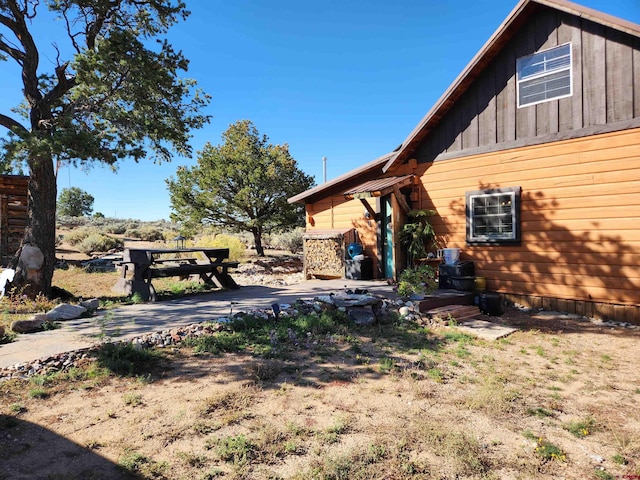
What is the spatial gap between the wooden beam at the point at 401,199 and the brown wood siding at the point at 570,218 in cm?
136

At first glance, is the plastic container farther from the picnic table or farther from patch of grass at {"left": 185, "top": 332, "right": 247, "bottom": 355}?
patch of grass at {"left": 185, "top": 332, "right": 247, "bottom": 355}

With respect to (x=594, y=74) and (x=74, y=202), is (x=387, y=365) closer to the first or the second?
(x=594, y=74)

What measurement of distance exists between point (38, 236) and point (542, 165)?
1074 cm

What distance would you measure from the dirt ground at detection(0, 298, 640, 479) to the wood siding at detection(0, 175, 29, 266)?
1387 cm

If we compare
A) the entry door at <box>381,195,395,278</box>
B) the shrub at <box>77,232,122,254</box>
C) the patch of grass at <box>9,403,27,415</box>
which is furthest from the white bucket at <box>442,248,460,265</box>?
the shrub at <box>77,232,122,254</box>

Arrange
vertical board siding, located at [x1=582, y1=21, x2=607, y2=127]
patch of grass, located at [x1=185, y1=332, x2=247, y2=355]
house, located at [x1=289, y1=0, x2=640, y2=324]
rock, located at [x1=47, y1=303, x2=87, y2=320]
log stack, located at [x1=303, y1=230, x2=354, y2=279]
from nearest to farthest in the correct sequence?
patch of grass, located at [x1=185, y1=332, x2=247, y2=355], rock, located at [x1=47, y1=303, x2=87, y2=320], house, located at [x1=289, y1=0, x2=640, y2=324], vertical board siding, located at [x1=582, y1=21, x2=607, y2=127], log stack, located at [x1=303, y1=230, x2=354, y2=279]

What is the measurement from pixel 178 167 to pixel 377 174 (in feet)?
44.5

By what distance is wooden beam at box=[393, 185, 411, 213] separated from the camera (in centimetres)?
900

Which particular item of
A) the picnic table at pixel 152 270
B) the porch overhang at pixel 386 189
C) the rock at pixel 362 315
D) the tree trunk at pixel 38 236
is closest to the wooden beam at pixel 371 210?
the porch overhang at pixel 386 189

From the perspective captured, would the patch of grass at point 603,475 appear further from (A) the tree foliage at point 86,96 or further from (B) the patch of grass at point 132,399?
(A) the tree foliage at point 86,96

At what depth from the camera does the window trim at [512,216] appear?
7.71 m

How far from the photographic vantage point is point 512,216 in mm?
7781

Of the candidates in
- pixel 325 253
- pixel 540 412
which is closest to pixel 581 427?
pixel 540 412

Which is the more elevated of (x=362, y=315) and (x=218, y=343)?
(x=362, y=315)
